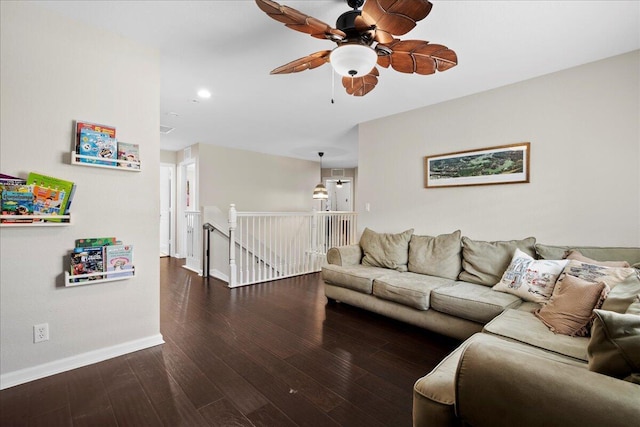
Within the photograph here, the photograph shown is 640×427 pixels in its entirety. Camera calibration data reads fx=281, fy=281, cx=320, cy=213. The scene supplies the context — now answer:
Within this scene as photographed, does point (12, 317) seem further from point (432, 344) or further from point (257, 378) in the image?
point (432, 344)

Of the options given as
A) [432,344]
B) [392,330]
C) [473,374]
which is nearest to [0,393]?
[473,374]

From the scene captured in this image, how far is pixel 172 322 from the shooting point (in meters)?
2.85

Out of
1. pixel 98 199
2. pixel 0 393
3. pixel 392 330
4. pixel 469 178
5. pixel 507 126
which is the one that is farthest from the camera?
pixel 469 178

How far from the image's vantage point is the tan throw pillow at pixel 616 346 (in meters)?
0.89

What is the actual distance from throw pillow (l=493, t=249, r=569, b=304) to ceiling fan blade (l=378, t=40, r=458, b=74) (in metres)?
1.74

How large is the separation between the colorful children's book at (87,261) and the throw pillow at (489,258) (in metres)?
3.24

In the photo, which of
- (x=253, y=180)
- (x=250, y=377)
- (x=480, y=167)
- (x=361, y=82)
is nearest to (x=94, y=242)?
(x=250, y=377)

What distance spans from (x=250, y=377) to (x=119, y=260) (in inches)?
53.4

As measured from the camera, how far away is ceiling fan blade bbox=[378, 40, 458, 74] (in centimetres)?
177

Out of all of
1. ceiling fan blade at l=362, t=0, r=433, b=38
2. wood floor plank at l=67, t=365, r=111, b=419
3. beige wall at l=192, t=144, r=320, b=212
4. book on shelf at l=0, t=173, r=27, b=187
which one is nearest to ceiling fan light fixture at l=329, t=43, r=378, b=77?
ceiling fan blade at l=362, t=0, r=433, b=38

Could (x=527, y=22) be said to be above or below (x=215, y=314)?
above

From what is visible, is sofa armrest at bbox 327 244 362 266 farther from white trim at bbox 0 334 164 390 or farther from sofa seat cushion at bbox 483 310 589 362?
white trim at bbox 0 334 164 390

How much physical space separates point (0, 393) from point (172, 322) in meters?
1.21

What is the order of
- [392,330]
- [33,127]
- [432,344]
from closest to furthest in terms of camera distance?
[33,127] < [432,344] < [392,330]
